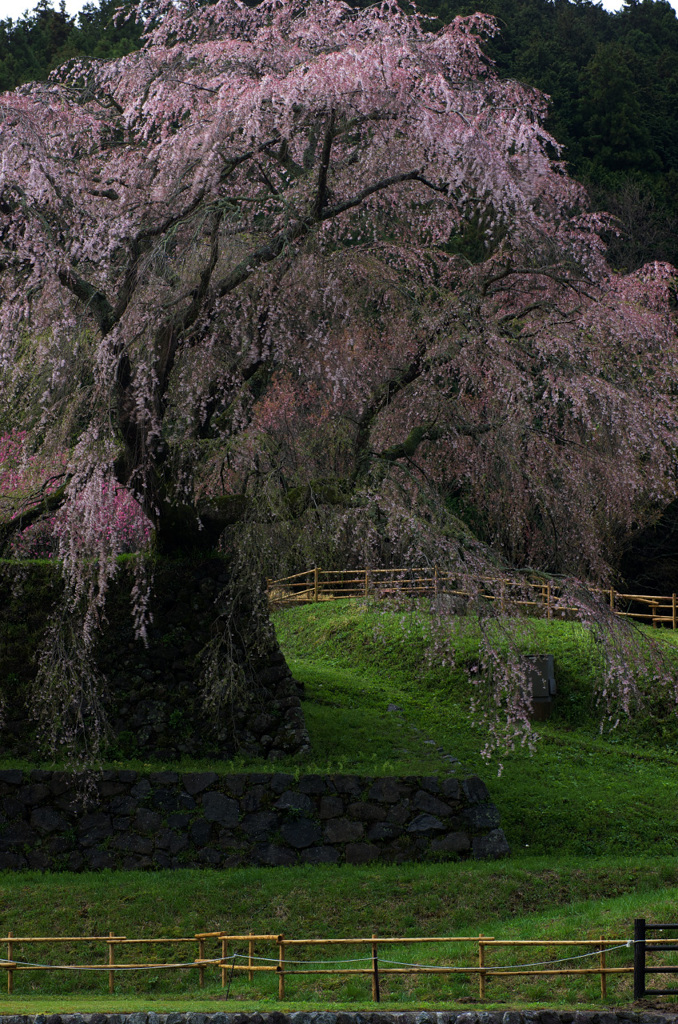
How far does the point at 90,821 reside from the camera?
12.4 metres

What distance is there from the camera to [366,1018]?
7.83 metres

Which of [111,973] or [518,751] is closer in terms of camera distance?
[111,973]

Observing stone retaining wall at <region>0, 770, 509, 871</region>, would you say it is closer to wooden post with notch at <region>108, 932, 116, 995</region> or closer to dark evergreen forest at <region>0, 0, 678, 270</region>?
wooden post with notch at <region>108, 932, 116, 995</region>

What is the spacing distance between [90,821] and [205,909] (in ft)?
7.25

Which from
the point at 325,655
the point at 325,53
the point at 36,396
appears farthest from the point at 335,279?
the point at 325,655

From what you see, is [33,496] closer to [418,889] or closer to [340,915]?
[340,915]

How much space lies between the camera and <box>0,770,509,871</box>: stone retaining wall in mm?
12258

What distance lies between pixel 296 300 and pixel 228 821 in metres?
6.13

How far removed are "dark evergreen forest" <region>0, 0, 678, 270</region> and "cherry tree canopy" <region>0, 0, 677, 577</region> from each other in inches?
749

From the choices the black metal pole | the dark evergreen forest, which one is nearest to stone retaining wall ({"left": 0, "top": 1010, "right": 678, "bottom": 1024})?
the black metal pole

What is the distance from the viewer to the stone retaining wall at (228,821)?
40.2ft

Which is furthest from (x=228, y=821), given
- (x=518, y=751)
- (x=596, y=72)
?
(x=596, y=72)

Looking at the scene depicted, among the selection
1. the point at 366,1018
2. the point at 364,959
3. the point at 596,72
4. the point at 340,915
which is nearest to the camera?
the point at 366,1018

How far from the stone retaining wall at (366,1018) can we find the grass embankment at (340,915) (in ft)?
1.43
